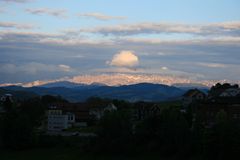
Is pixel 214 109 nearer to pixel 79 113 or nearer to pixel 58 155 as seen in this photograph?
pixel 58 155

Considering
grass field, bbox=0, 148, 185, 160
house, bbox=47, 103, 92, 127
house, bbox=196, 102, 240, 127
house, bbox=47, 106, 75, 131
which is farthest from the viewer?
house, bbox=47, 103, 92, 127

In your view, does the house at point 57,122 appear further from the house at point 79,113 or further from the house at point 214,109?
the house at point 214,109

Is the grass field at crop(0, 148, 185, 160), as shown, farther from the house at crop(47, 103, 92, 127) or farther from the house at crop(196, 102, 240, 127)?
the house at crop(47, 103, 92, 127)

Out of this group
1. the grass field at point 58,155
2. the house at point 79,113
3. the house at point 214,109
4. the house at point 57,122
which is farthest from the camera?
the house at point 79,113

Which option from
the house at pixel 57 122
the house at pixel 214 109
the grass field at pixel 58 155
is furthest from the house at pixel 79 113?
the house at pixel 214 109

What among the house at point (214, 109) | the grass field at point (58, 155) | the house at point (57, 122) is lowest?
the grass field at point (58, 155)

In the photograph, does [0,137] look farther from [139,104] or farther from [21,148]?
[139,104]

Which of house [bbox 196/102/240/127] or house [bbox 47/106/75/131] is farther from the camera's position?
house [bbox 47/106/75/131]

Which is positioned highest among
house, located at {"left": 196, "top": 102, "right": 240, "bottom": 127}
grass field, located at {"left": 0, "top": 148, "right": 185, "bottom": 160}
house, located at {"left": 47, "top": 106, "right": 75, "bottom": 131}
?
house, located at {"left": 196, "top": 102, "right": 240, "bottom": 127}

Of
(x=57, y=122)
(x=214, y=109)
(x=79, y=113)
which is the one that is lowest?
(x=57, y=122)

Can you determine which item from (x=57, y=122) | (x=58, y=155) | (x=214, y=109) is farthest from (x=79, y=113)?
(x=214, y=109)

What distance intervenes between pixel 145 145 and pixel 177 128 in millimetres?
5630

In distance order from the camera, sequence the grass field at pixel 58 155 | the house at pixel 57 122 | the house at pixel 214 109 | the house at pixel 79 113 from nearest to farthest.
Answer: the grass field at pixel 58 155 < the house at pixel 214 109 < the house at pixel 57 122 < the house at pixel 79 113

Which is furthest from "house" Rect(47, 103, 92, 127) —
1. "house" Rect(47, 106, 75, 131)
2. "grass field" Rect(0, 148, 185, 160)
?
"grass field" Rect(0, 148, 185, 160)
